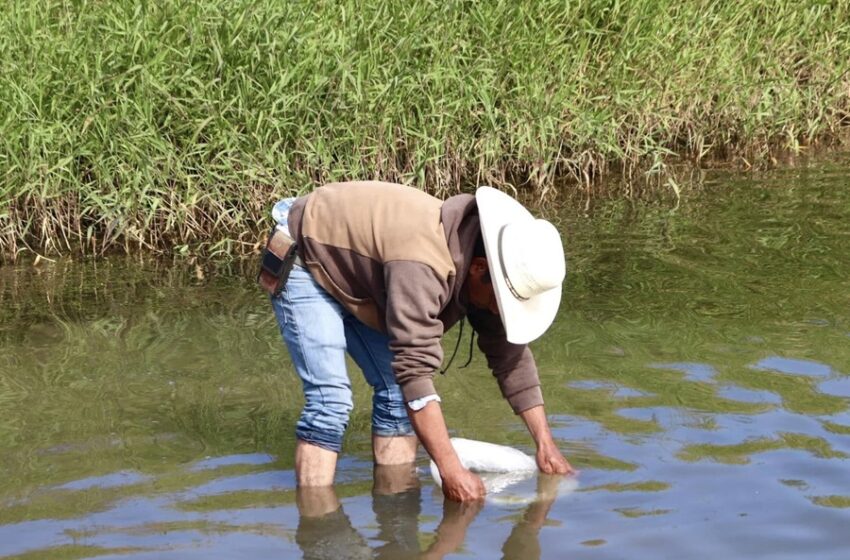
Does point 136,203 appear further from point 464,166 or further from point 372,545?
point 372,545

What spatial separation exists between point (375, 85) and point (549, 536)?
3.99 metres

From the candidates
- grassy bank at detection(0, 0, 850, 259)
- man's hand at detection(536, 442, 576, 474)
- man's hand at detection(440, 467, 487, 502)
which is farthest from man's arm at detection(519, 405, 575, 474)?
grassy bank at detection(0, 0, 850, 259)

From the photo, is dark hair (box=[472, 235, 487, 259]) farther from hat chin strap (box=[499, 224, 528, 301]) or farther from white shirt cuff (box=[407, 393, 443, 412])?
white shirt cuff (box=[407, 393, 443, 412])

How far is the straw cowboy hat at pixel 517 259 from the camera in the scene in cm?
355

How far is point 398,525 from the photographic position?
4129 millimetres

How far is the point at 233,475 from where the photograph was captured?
452cm

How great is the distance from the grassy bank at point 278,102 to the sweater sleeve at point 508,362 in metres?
3.26

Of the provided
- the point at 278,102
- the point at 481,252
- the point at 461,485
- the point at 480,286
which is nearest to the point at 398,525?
the point at 461,485

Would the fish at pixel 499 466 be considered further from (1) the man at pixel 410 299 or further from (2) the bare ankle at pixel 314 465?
(2) the bare ankle at pixel 314 465

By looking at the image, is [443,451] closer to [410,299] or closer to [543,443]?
[410,299]

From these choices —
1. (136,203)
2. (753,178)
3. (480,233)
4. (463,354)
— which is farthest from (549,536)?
(753,178)

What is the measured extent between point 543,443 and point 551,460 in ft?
0.27

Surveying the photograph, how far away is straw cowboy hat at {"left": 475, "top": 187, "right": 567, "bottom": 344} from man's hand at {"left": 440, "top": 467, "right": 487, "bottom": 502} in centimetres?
43

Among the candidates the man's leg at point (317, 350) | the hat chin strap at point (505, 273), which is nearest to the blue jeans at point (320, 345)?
the man's leg at point (317, 350)
